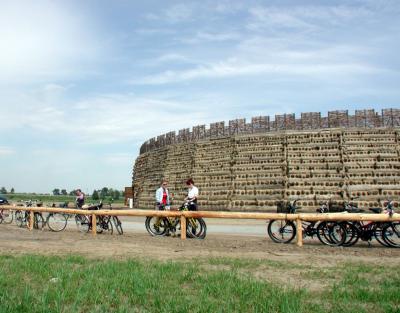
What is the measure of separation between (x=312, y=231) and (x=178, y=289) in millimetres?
6831

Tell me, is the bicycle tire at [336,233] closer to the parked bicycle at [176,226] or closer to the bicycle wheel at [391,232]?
the bicycle wheel at [391,232]

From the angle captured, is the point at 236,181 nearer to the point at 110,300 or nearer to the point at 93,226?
the point at 93,226

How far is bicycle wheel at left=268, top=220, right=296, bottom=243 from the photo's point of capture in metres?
12.4

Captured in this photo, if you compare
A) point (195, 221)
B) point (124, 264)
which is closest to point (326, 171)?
point (195, 221)

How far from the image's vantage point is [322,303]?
5.32m

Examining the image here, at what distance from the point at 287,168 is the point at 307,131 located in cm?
294

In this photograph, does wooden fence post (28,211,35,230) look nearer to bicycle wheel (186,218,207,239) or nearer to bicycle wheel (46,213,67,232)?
bicycle wheel (46,213,67,232)

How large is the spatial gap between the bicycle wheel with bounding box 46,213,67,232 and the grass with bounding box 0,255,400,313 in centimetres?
930

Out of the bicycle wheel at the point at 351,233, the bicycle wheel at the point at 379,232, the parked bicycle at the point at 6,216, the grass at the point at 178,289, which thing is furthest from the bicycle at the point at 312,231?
the parked bicycle at the point at 6,216

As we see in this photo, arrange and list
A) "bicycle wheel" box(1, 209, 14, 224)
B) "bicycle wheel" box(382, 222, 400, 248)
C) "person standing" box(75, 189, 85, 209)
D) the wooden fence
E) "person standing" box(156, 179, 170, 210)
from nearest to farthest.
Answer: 1. the wooden fence
2. "bicycle wheel" box(382, 222, 400, 248)
3. "person standing" box(156, 179, 170, 210)
4. "person standing" box(75, 189, 85, 209)
5. "bicycle wheel" box(1, 209, 14, 224)

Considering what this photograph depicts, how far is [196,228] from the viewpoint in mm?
13586

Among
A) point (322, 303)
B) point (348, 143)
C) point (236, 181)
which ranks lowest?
point (322, 303)

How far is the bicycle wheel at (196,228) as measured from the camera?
1341 centimetres

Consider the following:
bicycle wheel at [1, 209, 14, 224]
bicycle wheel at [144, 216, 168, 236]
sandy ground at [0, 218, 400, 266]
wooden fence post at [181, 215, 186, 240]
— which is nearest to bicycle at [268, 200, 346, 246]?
sandy ground at [0, 218, 400, 266]
